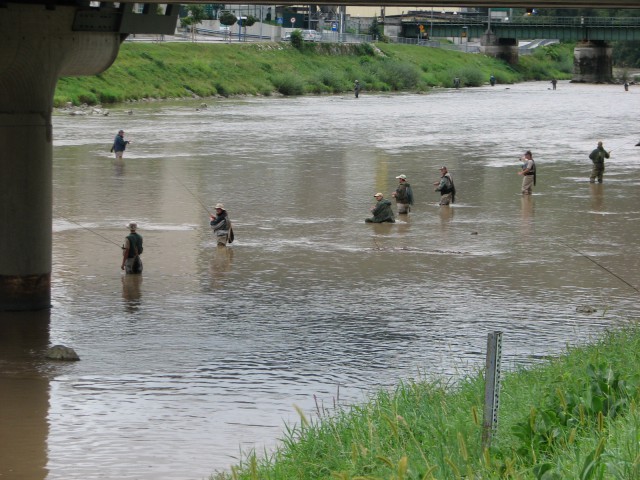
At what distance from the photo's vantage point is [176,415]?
Result: 1395cm

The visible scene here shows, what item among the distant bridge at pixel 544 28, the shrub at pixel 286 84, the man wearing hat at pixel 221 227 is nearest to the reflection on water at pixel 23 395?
the man wearing hat at pixel 221 227

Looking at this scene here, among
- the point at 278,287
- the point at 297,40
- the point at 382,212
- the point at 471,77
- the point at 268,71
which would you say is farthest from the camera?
the point at 471,77

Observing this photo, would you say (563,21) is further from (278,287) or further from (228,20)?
(278,287)

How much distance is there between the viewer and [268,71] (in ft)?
316

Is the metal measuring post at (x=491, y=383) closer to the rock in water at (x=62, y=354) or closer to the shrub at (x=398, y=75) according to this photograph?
the rock in water at (x=62, y=354)

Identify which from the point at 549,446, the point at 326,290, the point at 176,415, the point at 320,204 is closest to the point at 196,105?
the point at 320,204

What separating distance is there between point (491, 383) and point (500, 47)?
13476 centimetres

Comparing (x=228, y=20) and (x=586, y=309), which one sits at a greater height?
(x=228, y=20)

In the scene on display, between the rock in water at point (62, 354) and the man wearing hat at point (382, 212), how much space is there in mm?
12763

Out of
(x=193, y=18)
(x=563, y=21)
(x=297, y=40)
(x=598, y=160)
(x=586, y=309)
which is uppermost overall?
(x=563, y=21)

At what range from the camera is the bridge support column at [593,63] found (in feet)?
422

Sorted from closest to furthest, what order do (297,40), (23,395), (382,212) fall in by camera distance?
(23,395)
(382,212)
(297,40)

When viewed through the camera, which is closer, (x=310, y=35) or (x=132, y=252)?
(x=132, y=252)

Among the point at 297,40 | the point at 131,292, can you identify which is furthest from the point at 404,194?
the point at 297,40
